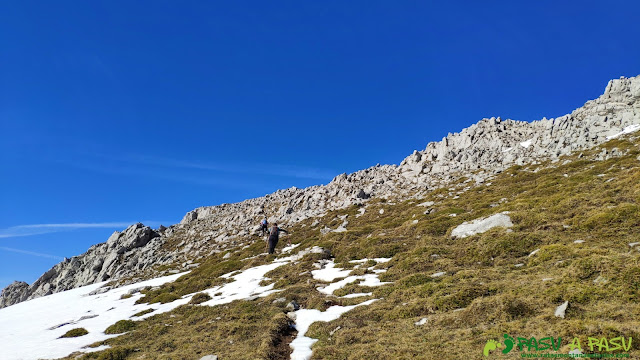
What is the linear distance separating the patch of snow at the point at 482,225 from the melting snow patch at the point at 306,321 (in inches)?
399

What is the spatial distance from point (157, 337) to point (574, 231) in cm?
2248

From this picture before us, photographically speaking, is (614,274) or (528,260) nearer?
(614,274)

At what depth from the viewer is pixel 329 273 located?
855 inches

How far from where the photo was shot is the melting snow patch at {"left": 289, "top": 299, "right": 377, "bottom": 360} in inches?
422

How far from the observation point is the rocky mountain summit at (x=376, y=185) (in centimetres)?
4950

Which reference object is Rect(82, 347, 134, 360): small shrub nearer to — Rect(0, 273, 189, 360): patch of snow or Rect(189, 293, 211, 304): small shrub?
Rect(0, 273, 189, 360): patch of snow

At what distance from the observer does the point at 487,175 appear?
1790 inches

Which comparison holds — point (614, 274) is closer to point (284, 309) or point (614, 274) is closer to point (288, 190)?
point (284, 309)

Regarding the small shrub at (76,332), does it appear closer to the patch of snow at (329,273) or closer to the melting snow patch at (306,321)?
the melting snow patch at (306,321)

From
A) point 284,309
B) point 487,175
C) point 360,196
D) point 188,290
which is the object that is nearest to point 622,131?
point 487,175

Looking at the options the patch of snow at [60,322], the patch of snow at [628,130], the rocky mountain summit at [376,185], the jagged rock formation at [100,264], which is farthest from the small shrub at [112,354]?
the patch of snow at [628,130]

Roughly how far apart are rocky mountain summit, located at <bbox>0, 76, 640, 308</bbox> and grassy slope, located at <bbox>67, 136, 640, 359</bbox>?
2080 centimetres
